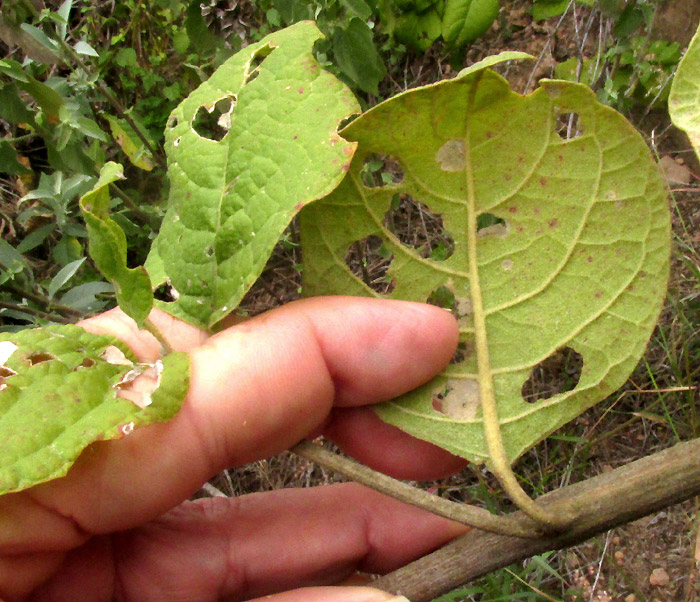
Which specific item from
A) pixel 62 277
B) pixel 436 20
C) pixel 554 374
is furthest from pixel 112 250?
pixel 436 20

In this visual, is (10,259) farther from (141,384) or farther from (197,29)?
(141,384)

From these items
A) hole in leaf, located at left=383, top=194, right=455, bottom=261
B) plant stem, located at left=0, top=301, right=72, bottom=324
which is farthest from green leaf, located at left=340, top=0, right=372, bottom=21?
plant stem, located at left=0, top=301, right=72, bottom=324

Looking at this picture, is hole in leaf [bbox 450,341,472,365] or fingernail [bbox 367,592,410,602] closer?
fingernail [bbox 367,592,410,602]

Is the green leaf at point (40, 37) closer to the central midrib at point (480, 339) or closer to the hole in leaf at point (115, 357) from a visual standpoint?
the hole in leaf at point (115, 357)

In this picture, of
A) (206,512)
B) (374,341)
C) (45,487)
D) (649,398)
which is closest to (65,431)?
(45,487)

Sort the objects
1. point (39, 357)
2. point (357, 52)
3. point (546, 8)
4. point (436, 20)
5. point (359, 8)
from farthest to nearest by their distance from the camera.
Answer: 1. point (436, 20)
2. point (546, 8)
3. point (357, 52)
4. point (359, 8)
5. point (39, 357)

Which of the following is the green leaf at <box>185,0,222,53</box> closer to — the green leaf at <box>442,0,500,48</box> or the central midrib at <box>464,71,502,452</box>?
the green leaf at <box>442,0,500,48</box>
